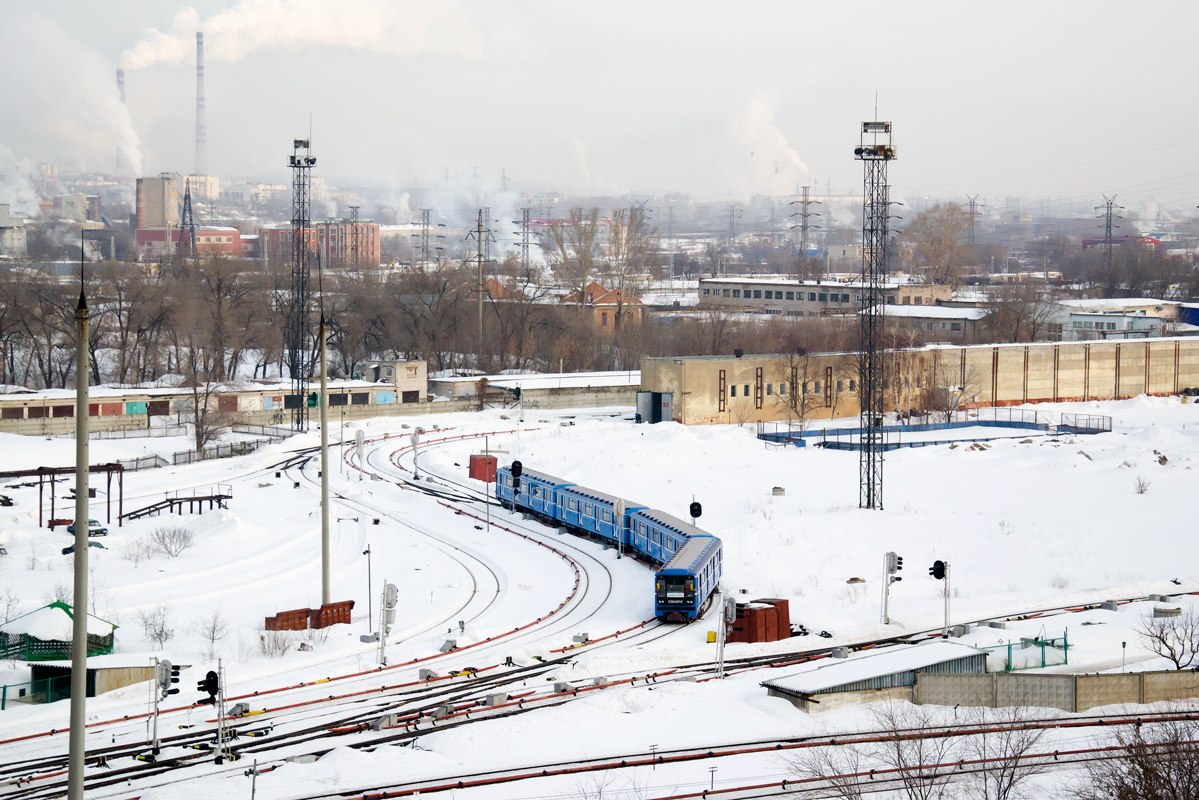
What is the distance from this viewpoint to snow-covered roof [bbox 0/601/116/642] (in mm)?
20188

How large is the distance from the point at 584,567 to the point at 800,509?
724 cm

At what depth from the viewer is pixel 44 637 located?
20172 mm

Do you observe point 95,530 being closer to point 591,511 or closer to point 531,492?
point 531,492

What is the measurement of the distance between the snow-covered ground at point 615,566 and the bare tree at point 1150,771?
3.33m

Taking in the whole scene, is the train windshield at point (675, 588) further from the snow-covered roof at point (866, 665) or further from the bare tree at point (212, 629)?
the bare tree at point (212, 629)

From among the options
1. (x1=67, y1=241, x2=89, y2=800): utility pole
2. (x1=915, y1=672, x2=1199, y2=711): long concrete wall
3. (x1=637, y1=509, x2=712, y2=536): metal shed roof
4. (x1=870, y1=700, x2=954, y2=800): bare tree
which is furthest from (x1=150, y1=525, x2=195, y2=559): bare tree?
(x1=67, y1=241, x2=89, y2=800): utility pole

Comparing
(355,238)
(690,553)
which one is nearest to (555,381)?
(690,553)

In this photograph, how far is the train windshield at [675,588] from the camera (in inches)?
918

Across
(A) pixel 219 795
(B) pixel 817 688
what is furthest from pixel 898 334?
(A) pixel 219 795

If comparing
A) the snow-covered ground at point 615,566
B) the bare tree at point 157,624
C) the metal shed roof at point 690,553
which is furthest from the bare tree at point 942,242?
the bare tree at point 157,624

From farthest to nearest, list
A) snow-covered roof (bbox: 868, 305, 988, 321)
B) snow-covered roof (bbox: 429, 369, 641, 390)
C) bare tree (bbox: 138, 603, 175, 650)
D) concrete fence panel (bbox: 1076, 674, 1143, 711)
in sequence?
snow-covered roof (bbox: 868, 305, 988, 321) < snow-covered roof (bbox: 429, 369, 641, 390) < bare tree (bbox: 138, 603, 175, 650) < concrete fence panel (bbox: 1076, 674, 1143, 711)

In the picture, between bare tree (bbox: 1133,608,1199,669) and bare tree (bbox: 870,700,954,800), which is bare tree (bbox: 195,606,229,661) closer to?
bare tree (bbox: 870,700,954,800)

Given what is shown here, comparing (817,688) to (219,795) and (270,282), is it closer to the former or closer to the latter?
(219,795)

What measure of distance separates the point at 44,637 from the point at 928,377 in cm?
4028
